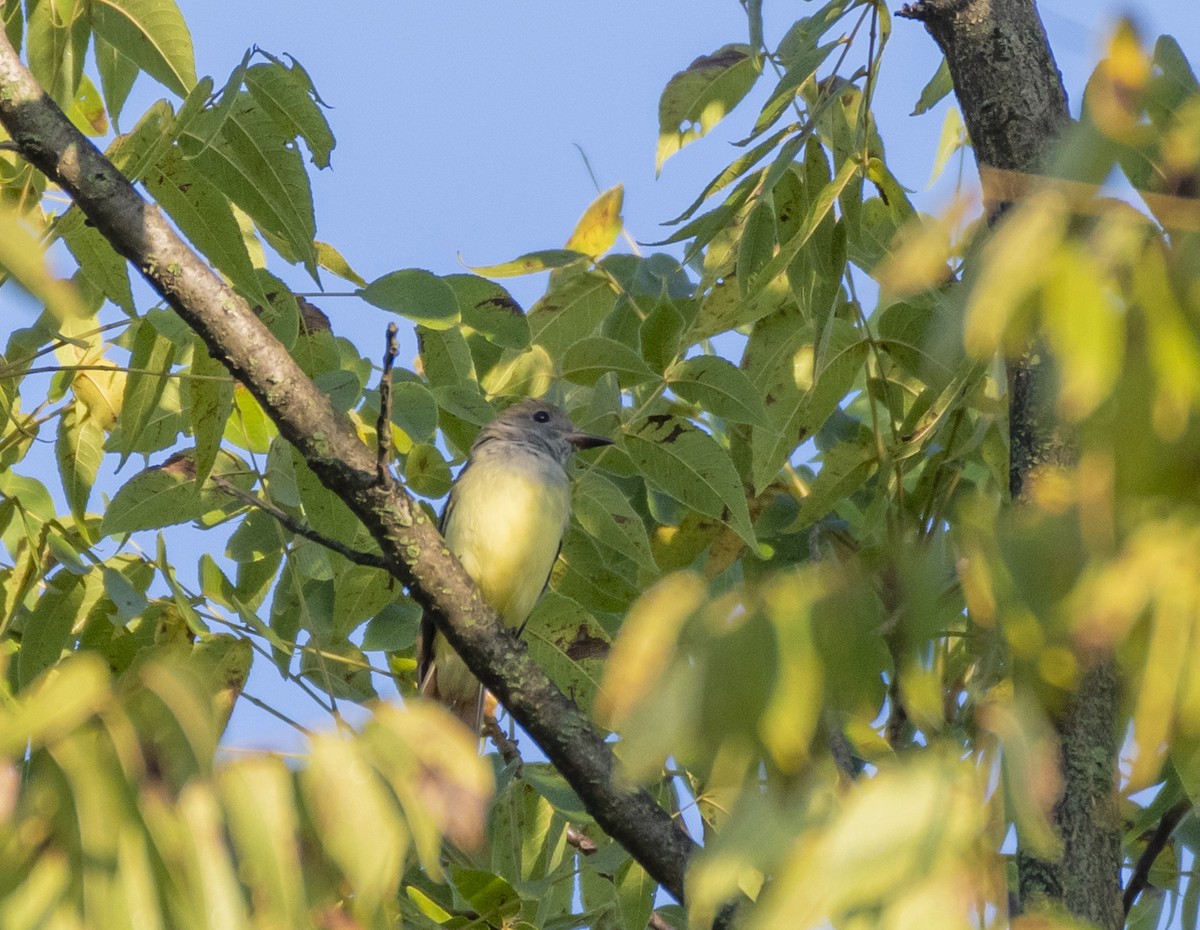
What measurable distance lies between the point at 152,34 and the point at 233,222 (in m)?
0.50

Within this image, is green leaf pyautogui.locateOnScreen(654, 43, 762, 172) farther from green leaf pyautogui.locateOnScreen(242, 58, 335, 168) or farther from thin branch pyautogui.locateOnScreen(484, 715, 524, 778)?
thin branch pyautogui.locateOnScreen(484, 715, 524, 778)

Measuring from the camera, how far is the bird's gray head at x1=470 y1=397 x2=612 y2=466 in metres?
6.70

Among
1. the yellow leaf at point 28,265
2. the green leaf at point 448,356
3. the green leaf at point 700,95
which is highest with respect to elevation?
the green leaf at point 700,95

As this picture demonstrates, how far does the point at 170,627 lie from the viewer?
3803 mm

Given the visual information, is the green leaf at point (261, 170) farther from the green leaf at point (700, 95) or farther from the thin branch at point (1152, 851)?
the thin branch at point (1152, 851)

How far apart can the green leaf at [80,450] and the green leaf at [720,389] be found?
1.58 m

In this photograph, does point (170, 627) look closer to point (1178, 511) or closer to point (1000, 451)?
point (1000, 451)

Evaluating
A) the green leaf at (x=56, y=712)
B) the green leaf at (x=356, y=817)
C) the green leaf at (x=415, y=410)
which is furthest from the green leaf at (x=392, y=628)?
the green leaf at (x=56, y=712)

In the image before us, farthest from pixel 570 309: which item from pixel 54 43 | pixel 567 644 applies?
pixel 54 43

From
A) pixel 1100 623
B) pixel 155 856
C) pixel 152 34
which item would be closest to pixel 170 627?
pixel 152 34

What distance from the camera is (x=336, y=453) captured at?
2.96 metres

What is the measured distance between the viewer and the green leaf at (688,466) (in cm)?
347

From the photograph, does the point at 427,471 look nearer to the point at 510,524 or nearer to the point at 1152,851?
the point at 510,524

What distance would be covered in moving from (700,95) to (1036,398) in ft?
4.43
